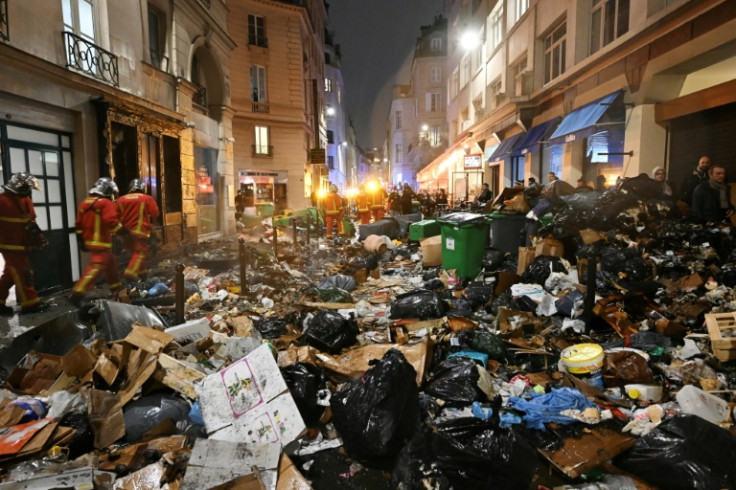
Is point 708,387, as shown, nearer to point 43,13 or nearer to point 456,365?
point 456,365

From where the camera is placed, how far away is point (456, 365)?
3.42m

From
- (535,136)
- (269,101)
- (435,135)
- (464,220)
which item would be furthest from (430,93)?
(464,220)

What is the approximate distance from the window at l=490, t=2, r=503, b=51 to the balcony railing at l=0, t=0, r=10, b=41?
19.1m

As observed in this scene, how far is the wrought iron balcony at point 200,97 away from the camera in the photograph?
14.0 metres

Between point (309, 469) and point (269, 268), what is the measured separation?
570cm

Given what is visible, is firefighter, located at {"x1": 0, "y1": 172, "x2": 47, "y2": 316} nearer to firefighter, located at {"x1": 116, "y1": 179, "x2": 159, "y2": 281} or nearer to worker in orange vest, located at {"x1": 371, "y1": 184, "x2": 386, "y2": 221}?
firefighter, located at {"x1": 116, "y1": 179, "x2": 159, "y2": 281}

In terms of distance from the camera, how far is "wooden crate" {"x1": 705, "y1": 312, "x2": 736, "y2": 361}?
336 cm

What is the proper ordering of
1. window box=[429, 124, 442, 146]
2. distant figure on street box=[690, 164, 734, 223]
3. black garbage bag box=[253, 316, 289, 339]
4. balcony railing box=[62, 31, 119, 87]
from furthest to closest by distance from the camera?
window box=[429, 124, 442, 146]
balcony railing box=[62, 31, 119, 87]
distant figure on street box=[690, 164, 734, 223]
black garbage bag box=[253, 316, 289, 339]

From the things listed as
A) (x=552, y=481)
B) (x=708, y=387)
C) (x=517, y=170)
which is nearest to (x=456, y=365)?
(x=552, y=481)

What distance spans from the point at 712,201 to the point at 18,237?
33.1 ft

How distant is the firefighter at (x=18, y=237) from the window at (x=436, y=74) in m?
46.9

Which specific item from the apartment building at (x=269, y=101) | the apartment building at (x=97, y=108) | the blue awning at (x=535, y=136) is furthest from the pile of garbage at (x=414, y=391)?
the apartment building at (x=269, y=101)

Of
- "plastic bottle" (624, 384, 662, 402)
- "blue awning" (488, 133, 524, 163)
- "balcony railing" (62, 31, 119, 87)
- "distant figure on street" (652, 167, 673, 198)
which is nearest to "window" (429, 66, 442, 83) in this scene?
"blue awning" (488, 133, 524, 163)

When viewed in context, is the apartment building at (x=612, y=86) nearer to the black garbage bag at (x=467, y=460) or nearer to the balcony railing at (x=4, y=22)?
the black garbage bag at (x=467, y=460)
